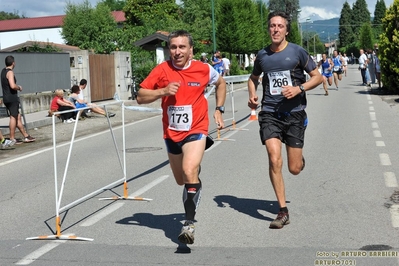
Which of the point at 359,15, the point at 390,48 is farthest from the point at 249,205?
the point at 359,15

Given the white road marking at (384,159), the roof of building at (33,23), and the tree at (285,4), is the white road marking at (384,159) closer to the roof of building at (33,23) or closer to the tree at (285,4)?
the roof of building at (33,23)

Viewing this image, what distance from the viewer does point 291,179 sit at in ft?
30.7

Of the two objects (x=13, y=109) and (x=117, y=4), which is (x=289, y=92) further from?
(x=117, y=4)

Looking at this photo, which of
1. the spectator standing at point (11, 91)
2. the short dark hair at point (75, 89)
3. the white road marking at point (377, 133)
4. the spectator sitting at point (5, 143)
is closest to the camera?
the white road marking at point (377, 133)

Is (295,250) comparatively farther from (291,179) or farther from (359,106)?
(359,106)

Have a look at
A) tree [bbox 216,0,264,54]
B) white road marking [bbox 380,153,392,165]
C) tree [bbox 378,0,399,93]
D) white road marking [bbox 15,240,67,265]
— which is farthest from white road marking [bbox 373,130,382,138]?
tree [bbox 216,0,264,54]

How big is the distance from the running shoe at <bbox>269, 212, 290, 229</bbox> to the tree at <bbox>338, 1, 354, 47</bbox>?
596 ft

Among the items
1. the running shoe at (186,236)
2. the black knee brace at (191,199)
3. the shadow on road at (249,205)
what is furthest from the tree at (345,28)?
the running shoe at (186,236)

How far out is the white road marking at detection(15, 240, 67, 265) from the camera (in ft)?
18.8

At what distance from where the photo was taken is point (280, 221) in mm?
6621

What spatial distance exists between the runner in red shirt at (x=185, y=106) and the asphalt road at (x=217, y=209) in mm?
638

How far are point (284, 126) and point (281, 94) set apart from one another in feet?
1.04

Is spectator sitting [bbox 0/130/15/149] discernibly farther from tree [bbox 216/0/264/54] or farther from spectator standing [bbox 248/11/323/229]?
tree [bbox 216/0/264/54]

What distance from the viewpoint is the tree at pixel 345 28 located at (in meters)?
185
